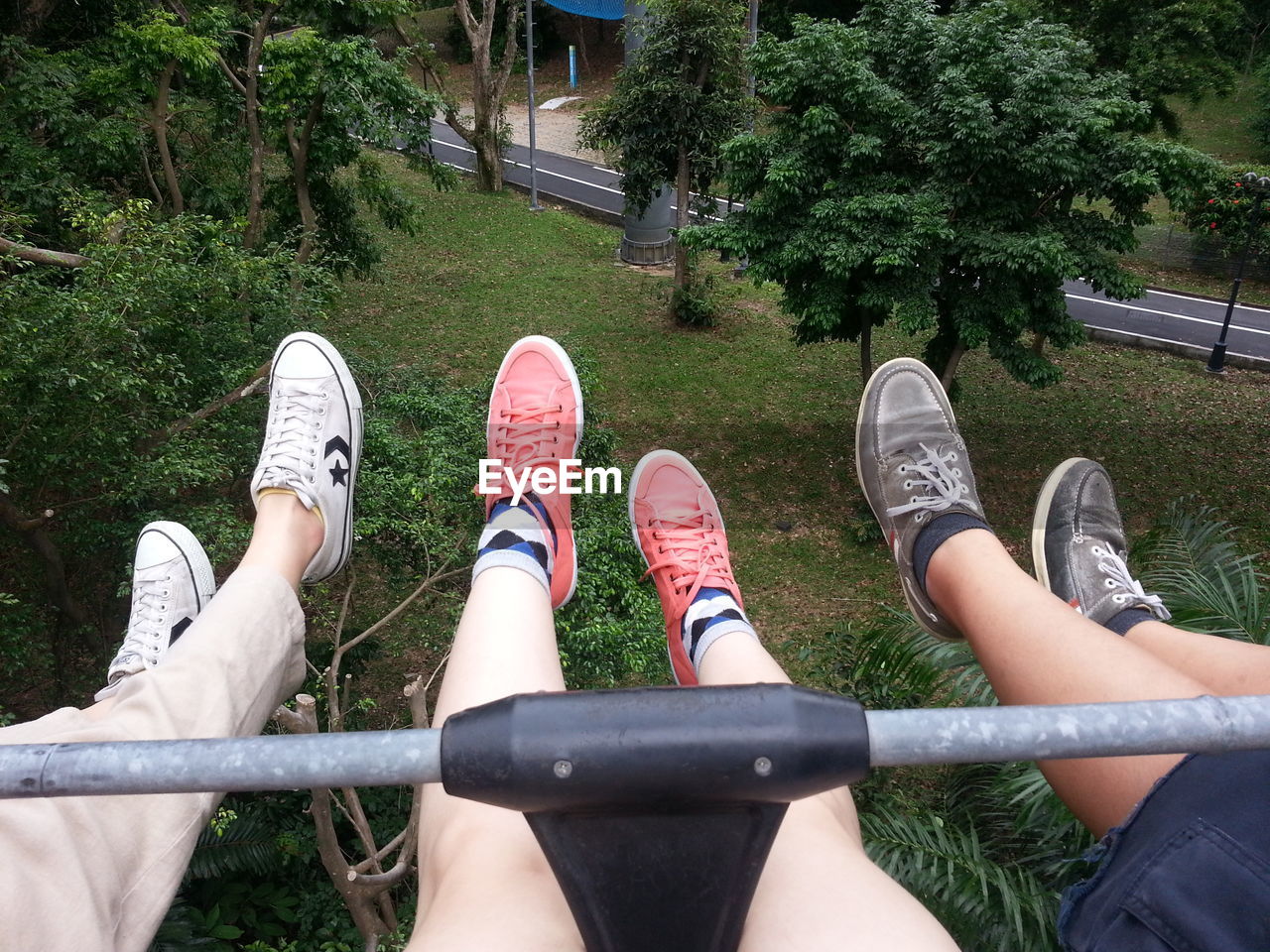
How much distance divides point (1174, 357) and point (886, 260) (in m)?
8.55

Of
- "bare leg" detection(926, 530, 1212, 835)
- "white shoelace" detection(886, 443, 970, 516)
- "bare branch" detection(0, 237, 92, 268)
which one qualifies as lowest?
"bare branch" detection(0, 237, 92, 268)

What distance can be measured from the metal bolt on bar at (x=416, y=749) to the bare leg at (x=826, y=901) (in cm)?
53

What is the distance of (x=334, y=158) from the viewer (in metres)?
8.95

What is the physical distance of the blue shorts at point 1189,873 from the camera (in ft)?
3.02

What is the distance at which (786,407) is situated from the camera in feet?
35.0

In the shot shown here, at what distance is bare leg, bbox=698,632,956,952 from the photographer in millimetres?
A: 1139

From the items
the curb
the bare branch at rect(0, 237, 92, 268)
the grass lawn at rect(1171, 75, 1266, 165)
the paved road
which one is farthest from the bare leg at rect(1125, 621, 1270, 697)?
the grass lawn at rect(1171, 75, 1266, 165)

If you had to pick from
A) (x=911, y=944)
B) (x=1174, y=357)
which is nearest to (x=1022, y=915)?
(x=911, y=944)

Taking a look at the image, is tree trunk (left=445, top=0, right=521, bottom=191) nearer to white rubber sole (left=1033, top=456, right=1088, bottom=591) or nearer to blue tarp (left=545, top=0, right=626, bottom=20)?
blue tarp (left=545, top=0, right=626, bottom=20)

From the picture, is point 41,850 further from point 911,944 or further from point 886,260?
point 886,260

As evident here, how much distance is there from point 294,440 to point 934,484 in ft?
6.72

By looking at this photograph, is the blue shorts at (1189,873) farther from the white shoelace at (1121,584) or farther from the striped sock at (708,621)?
the white shoelace at (1121,584)

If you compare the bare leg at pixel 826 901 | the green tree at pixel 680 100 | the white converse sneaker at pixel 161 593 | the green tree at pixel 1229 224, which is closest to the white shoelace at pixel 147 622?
the white converse sneaker at pixel 161 593

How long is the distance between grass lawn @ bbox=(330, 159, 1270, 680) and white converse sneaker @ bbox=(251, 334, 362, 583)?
9.71 ft
